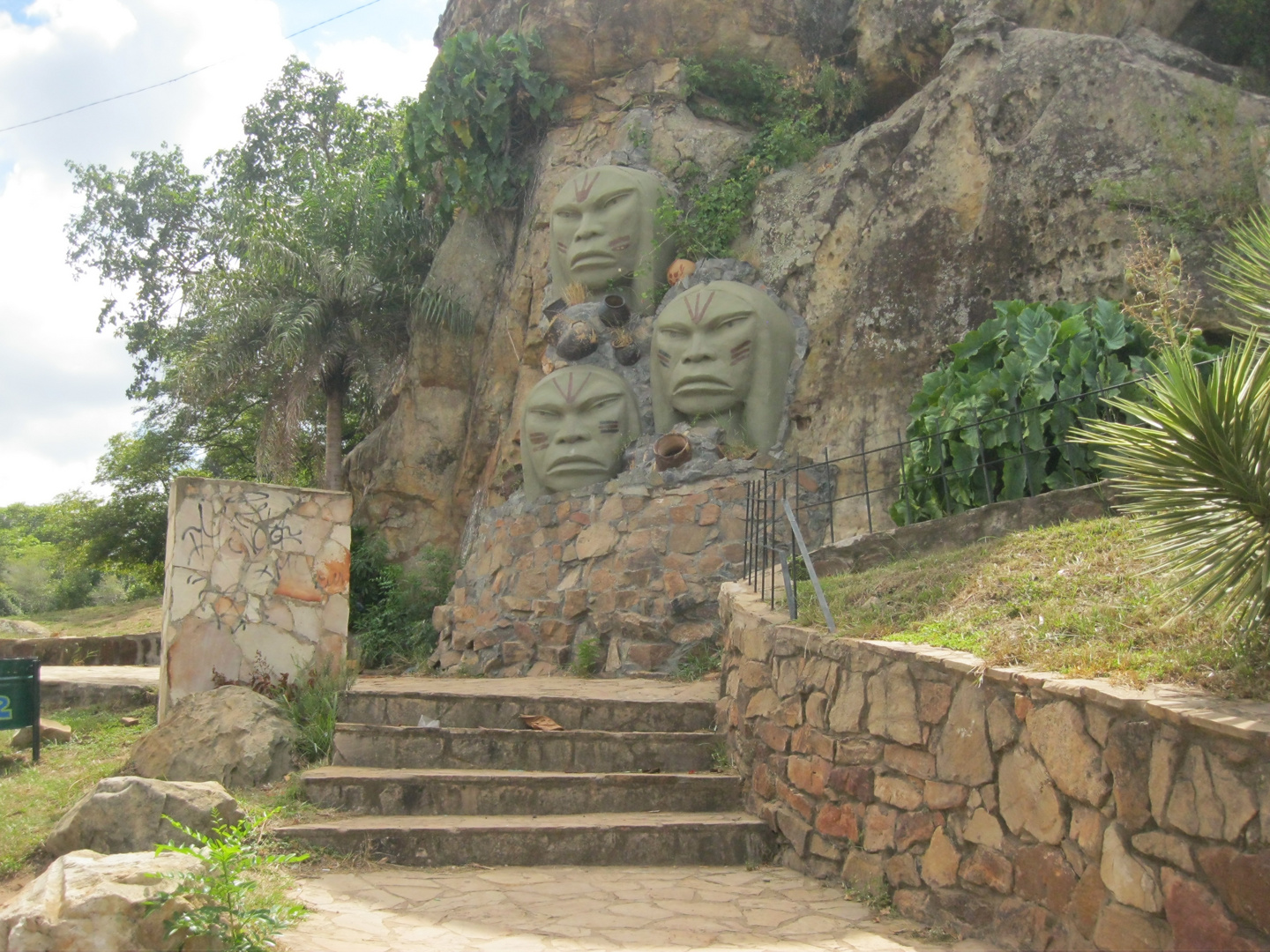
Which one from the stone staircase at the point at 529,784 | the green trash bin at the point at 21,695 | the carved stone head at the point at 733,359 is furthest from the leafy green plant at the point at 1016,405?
the green trash bin at the point at 21,695

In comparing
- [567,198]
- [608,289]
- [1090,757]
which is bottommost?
[1090,757]

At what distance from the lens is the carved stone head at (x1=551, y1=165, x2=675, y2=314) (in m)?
11.0

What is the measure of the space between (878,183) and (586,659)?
488 cm

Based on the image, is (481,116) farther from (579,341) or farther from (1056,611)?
(1056,611)

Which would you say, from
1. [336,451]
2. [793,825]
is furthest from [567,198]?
[793,825]

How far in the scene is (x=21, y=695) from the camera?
6980 millimetres

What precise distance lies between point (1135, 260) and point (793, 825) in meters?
4.61

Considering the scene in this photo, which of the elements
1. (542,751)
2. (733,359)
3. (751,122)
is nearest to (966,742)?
(542,751)

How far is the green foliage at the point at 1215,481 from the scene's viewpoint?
3.52m

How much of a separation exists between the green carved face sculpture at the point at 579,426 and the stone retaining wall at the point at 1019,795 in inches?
190

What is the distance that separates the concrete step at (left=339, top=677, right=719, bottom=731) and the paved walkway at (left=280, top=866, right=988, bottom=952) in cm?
149

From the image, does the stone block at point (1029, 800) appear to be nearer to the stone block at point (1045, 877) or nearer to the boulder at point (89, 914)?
the stone block at point (1045, 877)

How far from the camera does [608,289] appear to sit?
11.2m

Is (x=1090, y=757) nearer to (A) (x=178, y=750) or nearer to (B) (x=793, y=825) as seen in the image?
(B) (x=793, y=825)
